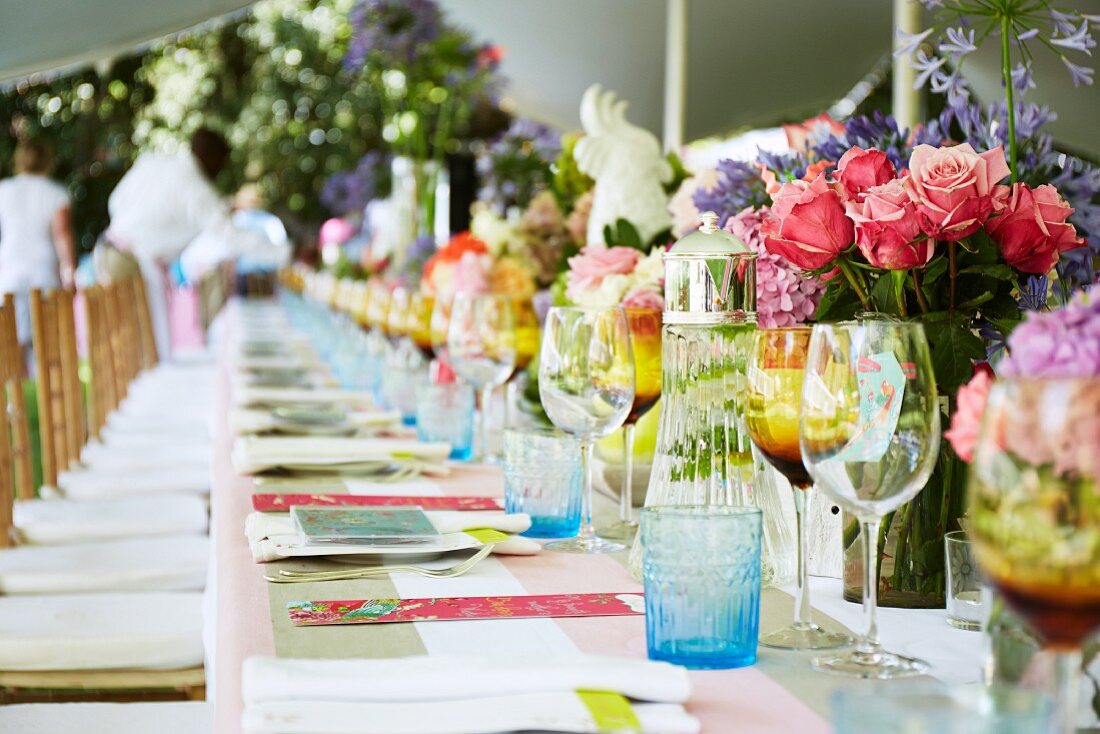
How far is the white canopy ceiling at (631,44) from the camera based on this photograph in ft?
15.1

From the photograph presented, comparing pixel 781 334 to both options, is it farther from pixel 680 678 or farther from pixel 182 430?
pixel 182 430

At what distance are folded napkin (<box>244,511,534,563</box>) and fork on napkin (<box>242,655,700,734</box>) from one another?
35 cm

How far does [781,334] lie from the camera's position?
3.07 ft

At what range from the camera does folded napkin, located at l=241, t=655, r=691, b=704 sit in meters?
0.71

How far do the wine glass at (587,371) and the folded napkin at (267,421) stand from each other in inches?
28.9

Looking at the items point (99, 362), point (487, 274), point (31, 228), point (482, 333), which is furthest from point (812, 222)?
point (31, 228)

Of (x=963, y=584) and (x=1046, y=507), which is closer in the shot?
(x=1046, y=507)

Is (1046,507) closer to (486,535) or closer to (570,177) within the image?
(486,535)

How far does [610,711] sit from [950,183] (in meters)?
0.51

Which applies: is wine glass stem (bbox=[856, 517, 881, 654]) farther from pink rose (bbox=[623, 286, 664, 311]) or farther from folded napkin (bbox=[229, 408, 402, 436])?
folded napkin (bbox=[229, 408, 402, 436])

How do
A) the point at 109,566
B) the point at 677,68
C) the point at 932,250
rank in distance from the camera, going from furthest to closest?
the point at 677,68, the point at 109,566, the point at 932,250

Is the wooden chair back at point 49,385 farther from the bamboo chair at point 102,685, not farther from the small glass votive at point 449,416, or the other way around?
the small glass votive at point 449,416

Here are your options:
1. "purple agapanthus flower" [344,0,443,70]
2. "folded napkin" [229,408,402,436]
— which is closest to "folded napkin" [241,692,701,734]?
"folded napkin" [229,408,402,436]

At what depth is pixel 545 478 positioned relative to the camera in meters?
1.26
